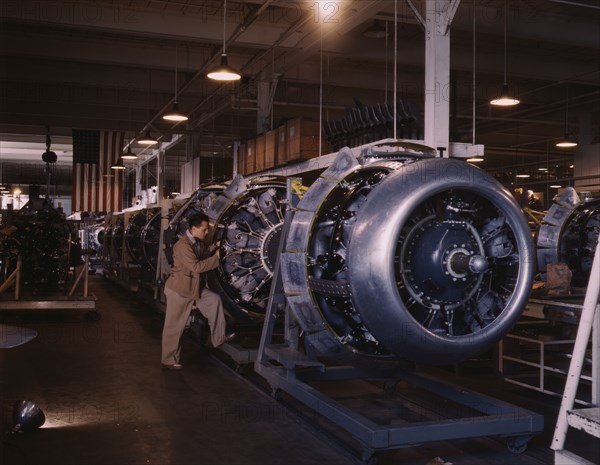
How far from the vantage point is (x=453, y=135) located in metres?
9.16

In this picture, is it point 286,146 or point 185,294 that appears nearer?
point 185,294

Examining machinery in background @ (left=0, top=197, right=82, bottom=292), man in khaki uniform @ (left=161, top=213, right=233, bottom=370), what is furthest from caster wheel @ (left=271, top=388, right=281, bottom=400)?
machinery in background @ (left=0, top=197, right=82, bottom=292)

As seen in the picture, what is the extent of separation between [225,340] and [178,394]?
3.88ft

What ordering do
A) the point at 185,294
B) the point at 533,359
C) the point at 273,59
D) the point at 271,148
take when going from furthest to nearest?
the point at 273,59 → the point at 271,148 → the point at 533,359 → the point at 185,294

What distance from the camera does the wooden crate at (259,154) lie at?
26.8 ft

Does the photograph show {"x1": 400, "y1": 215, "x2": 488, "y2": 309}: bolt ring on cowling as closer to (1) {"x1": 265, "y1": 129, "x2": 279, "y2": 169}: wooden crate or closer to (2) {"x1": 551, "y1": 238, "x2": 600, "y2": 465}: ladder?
(2) {"x1": 551, "y1": 238, "x2": 600, "y2": 465}: ladder

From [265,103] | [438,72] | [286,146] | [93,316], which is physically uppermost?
[265,103]

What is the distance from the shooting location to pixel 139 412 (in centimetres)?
489

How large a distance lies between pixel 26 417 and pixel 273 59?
6616 mm

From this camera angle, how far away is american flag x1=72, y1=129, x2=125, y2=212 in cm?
1460

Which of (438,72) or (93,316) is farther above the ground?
(438,72)

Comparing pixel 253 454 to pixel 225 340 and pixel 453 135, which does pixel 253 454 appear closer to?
pixel 225 340

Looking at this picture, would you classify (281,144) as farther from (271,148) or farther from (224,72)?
(224,72)

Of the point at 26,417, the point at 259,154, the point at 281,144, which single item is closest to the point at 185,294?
the point at 281,144
